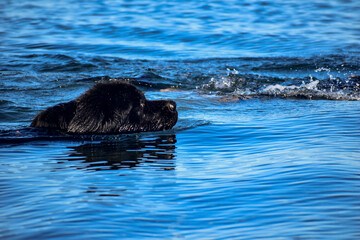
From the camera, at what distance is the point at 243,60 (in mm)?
14656

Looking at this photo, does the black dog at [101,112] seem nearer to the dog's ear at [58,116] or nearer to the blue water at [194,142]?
the dog's ear at [58,116]

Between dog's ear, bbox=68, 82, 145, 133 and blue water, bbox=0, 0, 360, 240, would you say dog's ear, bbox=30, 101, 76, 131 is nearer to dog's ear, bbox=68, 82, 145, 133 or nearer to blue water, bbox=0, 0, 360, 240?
dog's ear, bbox=68, 82, 145, 133

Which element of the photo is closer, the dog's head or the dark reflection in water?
the dark reflection in water

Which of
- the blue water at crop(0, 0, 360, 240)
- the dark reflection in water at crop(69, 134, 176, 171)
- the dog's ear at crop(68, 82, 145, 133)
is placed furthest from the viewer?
the dog's ear at crop(68, 82, 145, 133)

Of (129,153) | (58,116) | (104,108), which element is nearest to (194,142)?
(129,153)

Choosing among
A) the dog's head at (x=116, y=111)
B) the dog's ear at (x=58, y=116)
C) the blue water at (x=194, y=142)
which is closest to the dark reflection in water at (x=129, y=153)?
the blue water at (x=194, y=142)

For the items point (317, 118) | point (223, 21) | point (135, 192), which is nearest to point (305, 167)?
point (135, 192)

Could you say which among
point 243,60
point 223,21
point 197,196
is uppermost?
point 223,21

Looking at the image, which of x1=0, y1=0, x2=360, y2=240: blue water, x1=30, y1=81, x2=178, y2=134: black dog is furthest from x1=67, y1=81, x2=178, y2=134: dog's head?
x1=0, y1=0, x2=360, y2=240: blue water

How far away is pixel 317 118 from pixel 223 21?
13269 millimetres

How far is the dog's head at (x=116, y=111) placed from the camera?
7068 mm

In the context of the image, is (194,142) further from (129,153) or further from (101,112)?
(101,112)

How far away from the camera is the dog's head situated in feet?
23.2

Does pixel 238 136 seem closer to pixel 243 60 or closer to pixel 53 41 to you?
pixel 243 60
